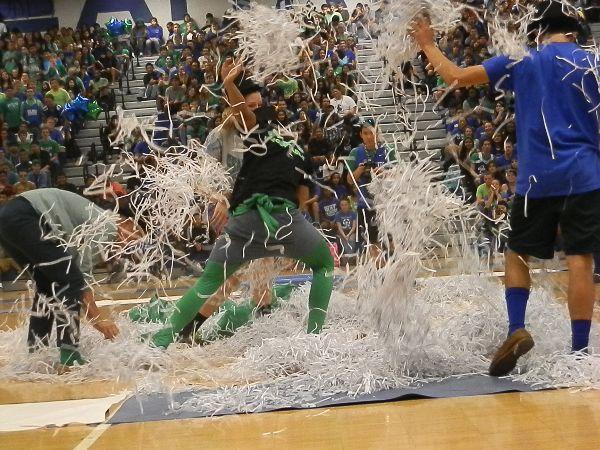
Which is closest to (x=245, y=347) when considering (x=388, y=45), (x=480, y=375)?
(x=480, y=375)

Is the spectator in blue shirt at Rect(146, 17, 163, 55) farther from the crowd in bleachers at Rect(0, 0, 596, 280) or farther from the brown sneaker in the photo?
the brown sneaker

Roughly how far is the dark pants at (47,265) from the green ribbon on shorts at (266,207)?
0.93 meters

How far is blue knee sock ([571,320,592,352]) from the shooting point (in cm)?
358

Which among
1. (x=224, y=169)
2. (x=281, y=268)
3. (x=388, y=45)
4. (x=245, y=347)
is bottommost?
(x=245, y=347)

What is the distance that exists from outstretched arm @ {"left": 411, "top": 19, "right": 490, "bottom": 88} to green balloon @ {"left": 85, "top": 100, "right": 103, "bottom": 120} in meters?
10.1

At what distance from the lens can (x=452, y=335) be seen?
12.9 feet

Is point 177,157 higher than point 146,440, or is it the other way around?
point 177,157

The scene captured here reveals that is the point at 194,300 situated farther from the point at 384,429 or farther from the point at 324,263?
the point at 384,429

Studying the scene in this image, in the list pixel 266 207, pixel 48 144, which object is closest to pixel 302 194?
pixel 266 207

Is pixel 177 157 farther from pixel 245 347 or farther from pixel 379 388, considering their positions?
pixel 379 388

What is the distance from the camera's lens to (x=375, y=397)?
3.34m

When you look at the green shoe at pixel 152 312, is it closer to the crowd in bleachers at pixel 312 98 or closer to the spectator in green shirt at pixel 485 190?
the crowd in bleachers at pixel 312 98

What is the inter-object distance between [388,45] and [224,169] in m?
1.41

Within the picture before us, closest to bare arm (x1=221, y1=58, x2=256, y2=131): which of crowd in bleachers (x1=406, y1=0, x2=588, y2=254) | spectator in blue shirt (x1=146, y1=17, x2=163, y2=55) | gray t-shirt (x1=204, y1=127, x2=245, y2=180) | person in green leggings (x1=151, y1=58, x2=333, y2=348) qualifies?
person in green leggings (x1=151, y1=58, x2=333, y2=348)
